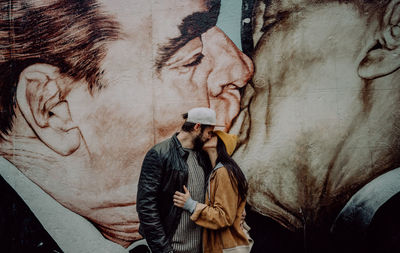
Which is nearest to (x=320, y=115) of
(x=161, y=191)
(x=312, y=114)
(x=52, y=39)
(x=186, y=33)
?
(x=312, y=114)

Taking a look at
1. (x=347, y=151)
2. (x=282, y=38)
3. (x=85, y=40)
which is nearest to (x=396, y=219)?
(x=347, y=151)

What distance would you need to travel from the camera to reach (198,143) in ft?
8.08

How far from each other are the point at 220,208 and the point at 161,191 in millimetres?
521

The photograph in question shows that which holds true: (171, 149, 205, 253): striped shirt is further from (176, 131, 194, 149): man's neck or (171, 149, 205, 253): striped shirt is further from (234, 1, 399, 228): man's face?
(234, 1, 399, 228): man's face

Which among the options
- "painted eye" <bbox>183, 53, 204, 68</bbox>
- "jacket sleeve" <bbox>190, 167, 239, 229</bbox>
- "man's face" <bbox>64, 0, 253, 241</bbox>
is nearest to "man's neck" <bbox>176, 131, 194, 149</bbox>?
"jacket sleeve" <bbox>190, 167, 239, 229</bbox>

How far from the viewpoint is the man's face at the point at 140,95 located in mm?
Result: 3246

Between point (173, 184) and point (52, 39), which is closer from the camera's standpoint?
point (173, 184)

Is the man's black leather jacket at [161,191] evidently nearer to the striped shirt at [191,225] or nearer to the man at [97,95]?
the striped shirt at [191,225]

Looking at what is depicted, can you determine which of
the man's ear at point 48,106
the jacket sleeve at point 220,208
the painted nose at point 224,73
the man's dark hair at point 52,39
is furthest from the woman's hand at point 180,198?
the man's dark hair at point 52,39

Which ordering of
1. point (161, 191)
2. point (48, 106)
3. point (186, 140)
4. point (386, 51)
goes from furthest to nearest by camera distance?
point (48, 106) → point (386, 51) → point (186, 140) → point (161, 191)

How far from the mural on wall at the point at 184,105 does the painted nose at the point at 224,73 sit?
1cm

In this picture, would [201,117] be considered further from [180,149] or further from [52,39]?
[52,39]

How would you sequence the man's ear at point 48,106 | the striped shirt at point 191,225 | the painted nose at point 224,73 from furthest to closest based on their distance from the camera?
1. the man's ear at point 48,106
2. the painted nose at point 224,73
3. the striped shirt at point 191,225

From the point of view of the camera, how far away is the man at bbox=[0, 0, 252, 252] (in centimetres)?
326
